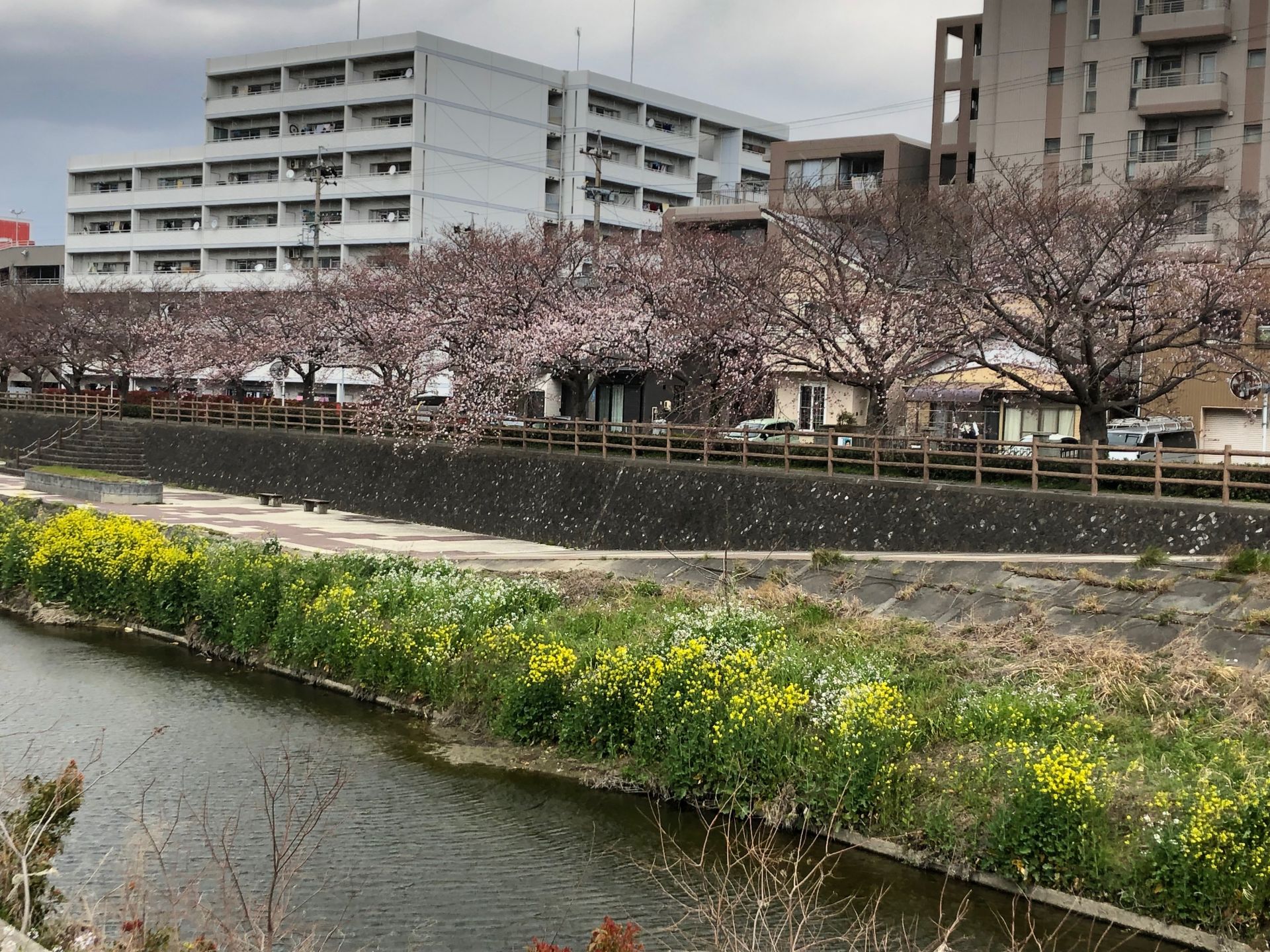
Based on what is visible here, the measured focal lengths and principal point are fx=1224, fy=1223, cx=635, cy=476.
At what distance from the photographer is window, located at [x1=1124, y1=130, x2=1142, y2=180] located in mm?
45750

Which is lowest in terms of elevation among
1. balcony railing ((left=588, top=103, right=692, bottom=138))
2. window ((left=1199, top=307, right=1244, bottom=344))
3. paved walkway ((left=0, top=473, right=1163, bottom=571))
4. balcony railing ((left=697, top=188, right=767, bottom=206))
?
paved walkway ((left=0, top=473, right=1163, bottom=571))

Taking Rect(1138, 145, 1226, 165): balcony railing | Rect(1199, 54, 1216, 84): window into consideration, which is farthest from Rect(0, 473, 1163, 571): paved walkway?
Rect(1199, 54, 1216, 84): window

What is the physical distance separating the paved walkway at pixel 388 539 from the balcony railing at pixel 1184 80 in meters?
30.0

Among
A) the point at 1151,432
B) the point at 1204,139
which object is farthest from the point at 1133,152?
the point at 1151,432

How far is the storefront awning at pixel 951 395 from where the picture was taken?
120 ft

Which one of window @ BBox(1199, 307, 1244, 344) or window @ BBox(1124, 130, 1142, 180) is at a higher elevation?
window @ BBox(1124, 130, 1142, 180)

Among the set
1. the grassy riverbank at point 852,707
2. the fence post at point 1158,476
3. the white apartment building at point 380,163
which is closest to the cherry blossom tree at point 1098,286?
the fence post at point 1158,476

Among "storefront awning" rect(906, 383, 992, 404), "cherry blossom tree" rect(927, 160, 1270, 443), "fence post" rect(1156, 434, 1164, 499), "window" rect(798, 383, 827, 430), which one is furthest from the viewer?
"window" rect(798, 383, 827, 430)

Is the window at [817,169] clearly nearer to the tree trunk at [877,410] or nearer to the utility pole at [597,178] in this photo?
the utility pole at [597,178]

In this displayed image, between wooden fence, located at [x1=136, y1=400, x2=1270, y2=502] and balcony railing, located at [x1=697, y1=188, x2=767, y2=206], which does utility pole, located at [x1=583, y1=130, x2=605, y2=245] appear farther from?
wooden fence, located at [x1=136, y1=400, x2=1270, y2=502]

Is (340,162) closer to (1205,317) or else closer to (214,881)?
(1205,317)

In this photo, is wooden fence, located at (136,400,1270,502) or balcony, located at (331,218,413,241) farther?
balcony, located at (331,218,413,241)

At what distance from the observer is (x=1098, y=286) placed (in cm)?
2717

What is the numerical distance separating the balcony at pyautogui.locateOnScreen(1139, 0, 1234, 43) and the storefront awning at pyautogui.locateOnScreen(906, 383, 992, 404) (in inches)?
676
